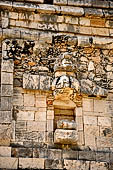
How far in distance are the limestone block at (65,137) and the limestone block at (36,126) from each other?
1.04 feet

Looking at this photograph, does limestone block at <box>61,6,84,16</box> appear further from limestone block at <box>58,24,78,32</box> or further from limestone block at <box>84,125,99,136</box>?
limestone block at <box>84,125,99,136</box>

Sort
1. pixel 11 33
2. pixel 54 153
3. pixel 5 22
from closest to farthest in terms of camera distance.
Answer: pixel 54 153, pixel 11 33, pixel 5 22

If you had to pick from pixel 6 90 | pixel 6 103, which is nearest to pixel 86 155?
pixel 6 103

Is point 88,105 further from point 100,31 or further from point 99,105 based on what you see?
point 100,31

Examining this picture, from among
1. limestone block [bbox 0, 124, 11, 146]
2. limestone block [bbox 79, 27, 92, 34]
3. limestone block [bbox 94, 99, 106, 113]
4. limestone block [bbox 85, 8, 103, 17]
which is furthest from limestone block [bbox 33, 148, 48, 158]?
limestone block [bbox 85, 8, 103, 17]

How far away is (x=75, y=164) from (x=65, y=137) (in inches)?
24.3

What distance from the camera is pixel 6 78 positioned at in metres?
8.71

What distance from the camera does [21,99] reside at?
28.3ft

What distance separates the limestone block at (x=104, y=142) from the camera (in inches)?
334

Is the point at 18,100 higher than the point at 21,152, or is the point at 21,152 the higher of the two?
the point at 18,100

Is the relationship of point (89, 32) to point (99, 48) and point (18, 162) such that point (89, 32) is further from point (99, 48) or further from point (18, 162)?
point (18, 162)

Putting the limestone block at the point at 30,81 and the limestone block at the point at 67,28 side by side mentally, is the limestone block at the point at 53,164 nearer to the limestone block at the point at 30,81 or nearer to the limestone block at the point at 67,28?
the limestone block at the point at 30,81

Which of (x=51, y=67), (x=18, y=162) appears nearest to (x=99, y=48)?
(x=51, y=67)

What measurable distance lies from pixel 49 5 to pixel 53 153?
150 inches
